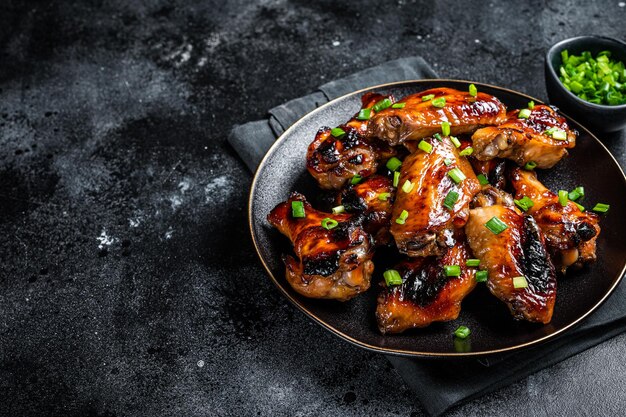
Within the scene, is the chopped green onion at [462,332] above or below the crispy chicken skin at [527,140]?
below

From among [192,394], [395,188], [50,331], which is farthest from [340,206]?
[50,331]

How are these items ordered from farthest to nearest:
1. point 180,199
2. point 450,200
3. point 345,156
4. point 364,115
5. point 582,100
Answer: point 180,199, point 582,100, point 364,115, point 345,156, point 450,200

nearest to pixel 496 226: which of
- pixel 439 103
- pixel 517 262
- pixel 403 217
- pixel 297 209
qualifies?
pixel 517 262

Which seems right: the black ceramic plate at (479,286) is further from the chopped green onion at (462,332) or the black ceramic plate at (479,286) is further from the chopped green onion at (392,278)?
the chopped green onion at (392,278)

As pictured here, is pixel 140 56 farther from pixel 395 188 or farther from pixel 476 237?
pixel 476 237

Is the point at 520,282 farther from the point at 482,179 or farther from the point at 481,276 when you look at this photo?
the point at 482,179

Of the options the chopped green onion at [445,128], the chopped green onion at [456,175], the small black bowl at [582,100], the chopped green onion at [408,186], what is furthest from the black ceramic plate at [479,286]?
the chopped green onion at [445,128]
